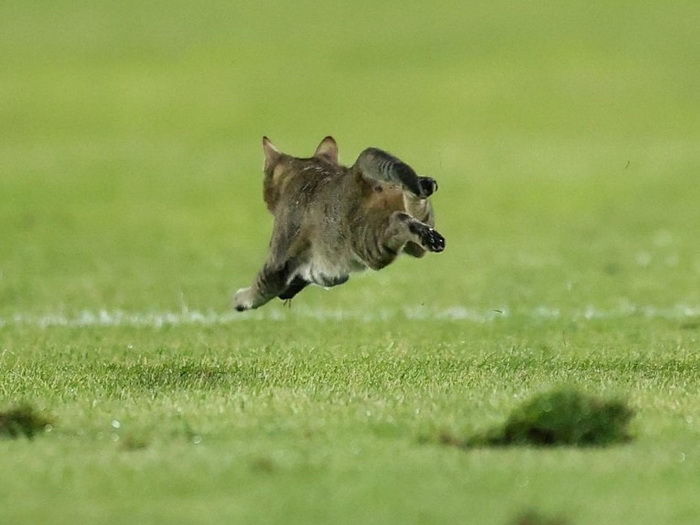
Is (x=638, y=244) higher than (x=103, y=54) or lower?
lower

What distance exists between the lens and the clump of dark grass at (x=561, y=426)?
858 centimetres

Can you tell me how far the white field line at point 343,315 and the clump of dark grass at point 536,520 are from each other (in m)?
9.02

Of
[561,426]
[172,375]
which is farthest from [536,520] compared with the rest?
[172,375]

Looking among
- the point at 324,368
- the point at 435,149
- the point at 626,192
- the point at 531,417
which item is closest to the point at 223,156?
the point at 435,149

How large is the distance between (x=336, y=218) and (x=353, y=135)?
25.3m

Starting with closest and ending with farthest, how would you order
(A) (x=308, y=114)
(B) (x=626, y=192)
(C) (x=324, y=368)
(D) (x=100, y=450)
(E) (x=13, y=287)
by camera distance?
(D) (x=100, y=450) → (C) (x=324, y=368) → (E) (x=13, y=287) → (B) (x=626, y=192) → (A) (x=308, y=114)

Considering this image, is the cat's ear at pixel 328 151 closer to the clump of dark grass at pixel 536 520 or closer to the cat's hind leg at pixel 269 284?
the cat's hind leg at pixel 269 284

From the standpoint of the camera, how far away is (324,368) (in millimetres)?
11828

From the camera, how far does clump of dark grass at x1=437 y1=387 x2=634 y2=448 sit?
8578mm

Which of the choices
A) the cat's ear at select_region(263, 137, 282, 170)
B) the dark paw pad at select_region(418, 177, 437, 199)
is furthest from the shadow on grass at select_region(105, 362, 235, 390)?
the dark paw pad at select_region(418, 177, 437, 199)

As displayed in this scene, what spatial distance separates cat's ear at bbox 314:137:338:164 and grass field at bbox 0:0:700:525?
1539mm

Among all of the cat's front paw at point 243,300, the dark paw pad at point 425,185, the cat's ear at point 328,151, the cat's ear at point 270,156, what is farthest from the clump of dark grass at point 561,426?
the cat's ear at point 270,156

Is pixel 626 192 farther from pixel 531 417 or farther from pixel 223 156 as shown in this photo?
pixel 531 417

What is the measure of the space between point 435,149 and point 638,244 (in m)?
12.0
